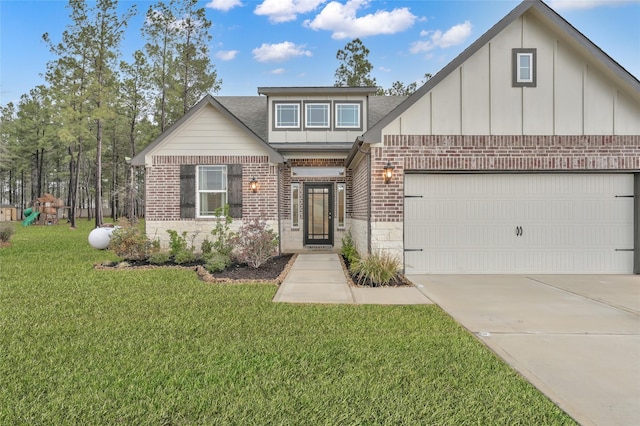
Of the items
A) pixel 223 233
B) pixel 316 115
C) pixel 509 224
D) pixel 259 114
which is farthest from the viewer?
pixel 259 114

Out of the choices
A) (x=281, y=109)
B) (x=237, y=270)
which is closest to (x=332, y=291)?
(x=237, y=270)

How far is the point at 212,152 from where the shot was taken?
10734 mm

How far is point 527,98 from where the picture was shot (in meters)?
7.79

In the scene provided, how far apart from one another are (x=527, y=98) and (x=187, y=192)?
31.0ft

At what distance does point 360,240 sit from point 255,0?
813 cm

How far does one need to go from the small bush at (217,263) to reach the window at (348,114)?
6730mm

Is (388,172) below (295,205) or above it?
above

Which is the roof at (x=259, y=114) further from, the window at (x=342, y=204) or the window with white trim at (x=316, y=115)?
the window at (x=342, y=204)

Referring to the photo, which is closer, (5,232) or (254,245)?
(254,245)

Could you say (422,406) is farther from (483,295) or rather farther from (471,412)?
(483,295)

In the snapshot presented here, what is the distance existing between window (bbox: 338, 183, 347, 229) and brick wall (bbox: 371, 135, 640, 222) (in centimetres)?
432

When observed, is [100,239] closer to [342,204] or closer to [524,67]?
[342,204]

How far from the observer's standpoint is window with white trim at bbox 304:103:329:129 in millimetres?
12523

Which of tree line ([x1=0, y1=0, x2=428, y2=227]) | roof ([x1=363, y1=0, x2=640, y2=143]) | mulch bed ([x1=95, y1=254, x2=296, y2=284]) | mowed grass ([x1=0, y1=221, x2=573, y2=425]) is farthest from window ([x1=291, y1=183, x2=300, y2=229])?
tree line ([x1=0, y1=0, x2=428, y2=227])
